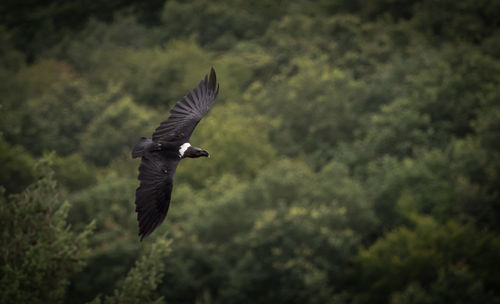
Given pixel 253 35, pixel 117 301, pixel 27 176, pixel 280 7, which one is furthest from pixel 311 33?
pixel 117 301

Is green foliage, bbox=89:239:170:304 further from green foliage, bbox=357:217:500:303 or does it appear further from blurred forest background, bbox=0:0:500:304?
green foliage, bbox=357:217:500:303

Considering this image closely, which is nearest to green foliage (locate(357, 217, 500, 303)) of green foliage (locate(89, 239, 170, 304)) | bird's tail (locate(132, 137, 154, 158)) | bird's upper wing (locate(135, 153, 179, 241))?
green foliage (locate(89, 239, 170, 304))

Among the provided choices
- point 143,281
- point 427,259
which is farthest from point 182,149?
point 427,259

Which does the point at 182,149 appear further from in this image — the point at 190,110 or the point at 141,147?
the point at 190,110

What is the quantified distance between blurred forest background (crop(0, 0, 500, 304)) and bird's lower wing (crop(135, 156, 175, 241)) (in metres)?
3.41

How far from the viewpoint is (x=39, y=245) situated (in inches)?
488

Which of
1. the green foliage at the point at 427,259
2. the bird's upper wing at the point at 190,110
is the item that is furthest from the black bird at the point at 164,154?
the green foliage at the point at 427,259

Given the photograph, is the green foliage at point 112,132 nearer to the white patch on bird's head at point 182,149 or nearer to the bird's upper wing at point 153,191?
the white patch on bird's head at point 182,149

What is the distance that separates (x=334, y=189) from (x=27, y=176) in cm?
1723

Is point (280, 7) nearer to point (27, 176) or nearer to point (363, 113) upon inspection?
point (363, 113)

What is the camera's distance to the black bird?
9.47 m

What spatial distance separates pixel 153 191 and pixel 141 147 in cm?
101

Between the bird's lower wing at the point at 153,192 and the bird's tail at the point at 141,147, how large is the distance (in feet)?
0.62

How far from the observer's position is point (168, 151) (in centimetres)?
1052
